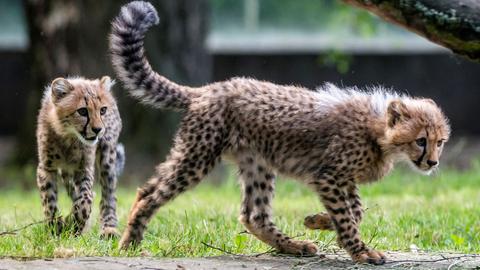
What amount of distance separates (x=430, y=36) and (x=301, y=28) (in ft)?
34.9

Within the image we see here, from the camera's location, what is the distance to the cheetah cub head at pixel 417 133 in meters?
5.93

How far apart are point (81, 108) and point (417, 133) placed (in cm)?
218

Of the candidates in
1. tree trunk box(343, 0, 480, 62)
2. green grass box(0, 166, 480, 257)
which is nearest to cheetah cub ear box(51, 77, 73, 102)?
green grass box(0, 166, 480, 257)

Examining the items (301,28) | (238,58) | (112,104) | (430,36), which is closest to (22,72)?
(238,58)

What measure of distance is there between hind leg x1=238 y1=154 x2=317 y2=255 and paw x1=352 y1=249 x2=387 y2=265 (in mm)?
578

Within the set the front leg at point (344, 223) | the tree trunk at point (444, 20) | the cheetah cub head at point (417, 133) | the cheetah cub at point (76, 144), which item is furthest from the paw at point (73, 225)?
the tree trunk at point (444, 20)

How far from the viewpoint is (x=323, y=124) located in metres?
6.20

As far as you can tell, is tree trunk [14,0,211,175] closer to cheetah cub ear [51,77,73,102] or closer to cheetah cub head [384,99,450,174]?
cheetah cub ear [51,77,73,102]

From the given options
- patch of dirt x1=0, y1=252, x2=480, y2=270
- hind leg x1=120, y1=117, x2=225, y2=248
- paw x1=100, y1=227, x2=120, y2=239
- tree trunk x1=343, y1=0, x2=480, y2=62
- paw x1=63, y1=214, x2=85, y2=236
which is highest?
tree trunk x1=343, y1=0, x2=480, y2=62

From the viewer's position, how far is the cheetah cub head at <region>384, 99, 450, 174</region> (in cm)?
593

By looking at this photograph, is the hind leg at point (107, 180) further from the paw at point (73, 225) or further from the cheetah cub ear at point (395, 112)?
the cheetah cub ear at point (395, 112)

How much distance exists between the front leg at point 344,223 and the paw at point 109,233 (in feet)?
4.87

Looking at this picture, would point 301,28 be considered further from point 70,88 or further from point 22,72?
point 70,88

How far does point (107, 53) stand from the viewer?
11.3 meters
